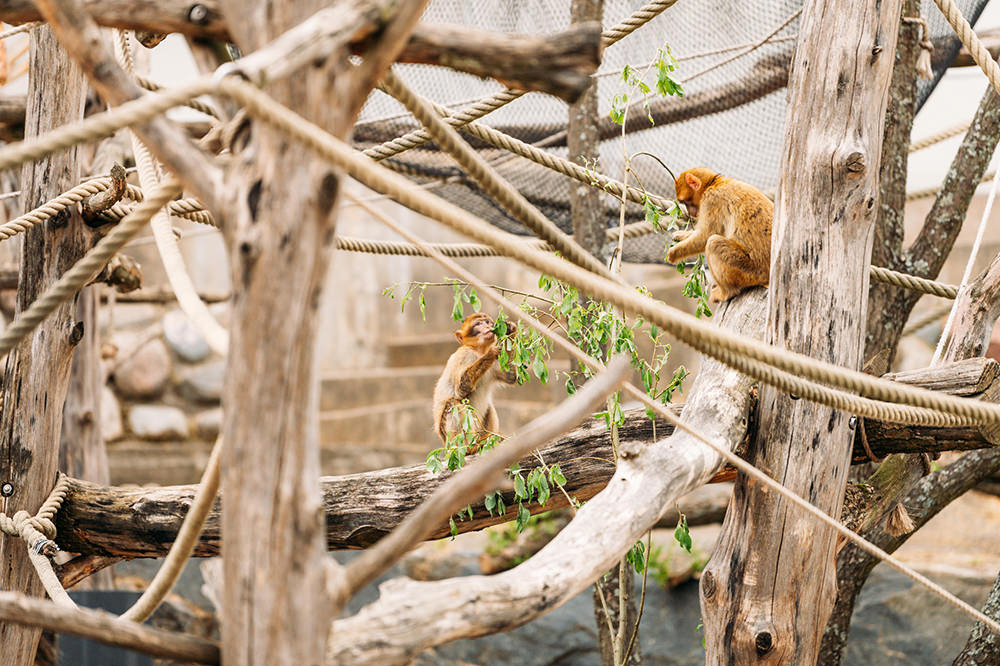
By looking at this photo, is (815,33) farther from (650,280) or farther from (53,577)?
(650,280)

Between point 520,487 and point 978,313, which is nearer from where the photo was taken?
point 520,487

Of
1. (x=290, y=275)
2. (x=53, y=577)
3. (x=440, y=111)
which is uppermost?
(x=440, y=111)

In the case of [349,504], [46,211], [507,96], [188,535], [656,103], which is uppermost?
[656,103]

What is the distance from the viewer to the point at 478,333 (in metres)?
4.16

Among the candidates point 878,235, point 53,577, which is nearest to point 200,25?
point 53,577

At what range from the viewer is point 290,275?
4.21ft

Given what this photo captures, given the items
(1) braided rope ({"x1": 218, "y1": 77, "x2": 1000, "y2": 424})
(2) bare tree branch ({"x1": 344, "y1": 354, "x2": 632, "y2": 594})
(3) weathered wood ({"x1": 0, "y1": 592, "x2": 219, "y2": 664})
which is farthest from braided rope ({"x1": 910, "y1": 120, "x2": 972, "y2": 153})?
(3) weathered wood ({"x1": 0, "y1": 592, "x2": 219, "y2": 664})

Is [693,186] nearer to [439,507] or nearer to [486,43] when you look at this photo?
[486,43]

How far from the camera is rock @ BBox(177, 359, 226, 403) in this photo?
8.52 meters

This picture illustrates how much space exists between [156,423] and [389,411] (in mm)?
2134

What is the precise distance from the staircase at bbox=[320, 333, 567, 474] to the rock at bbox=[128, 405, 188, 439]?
131 centimetres

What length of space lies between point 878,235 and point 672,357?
454cm

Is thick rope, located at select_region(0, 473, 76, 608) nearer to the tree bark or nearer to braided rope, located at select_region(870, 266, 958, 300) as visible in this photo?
the tree bark

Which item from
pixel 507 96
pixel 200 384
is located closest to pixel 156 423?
pixel 200 384
